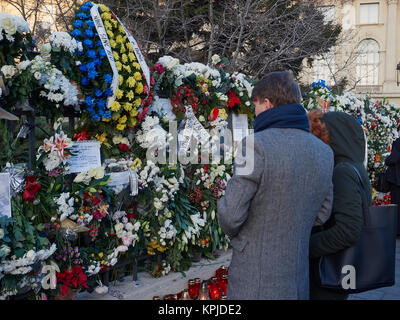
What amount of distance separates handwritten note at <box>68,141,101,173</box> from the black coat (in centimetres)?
479

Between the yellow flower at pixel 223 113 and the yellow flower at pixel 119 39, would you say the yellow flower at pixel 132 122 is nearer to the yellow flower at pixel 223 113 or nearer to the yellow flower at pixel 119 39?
the yellow flower at pixel 119 39

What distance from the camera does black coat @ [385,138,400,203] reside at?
6277 millimetres

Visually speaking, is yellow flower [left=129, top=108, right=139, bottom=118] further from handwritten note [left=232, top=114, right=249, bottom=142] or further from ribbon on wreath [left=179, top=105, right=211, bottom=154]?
handwritten note [left=232, top=114, right=249, bottom=142]

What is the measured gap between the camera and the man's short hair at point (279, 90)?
1983 mm

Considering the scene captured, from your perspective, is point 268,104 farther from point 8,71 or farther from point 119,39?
point 119,39

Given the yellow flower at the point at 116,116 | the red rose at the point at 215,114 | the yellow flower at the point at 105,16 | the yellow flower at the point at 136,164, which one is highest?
the yellow flower at the point at 105,16

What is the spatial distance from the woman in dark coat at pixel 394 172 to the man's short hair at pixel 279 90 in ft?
16.2

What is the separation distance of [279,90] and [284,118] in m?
0.15

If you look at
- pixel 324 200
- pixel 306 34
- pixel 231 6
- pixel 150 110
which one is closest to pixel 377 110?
pixel 306 34

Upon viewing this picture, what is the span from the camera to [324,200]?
2.11m

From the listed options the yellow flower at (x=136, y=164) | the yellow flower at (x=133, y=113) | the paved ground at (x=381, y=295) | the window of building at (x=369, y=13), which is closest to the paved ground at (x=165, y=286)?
the paved ground at (x=381, y=295)

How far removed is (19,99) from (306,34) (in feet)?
25.0

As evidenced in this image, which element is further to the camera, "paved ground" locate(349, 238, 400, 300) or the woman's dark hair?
"paved ground" locate(349, 238, 400, 300)

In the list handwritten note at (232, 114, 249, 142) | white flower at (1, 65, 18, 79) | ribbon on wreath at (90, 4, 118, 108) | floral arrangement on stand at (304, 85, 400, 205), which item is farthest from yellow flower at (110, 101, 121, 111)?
floral arrangement on stand at (304, 85, 400, 205)
